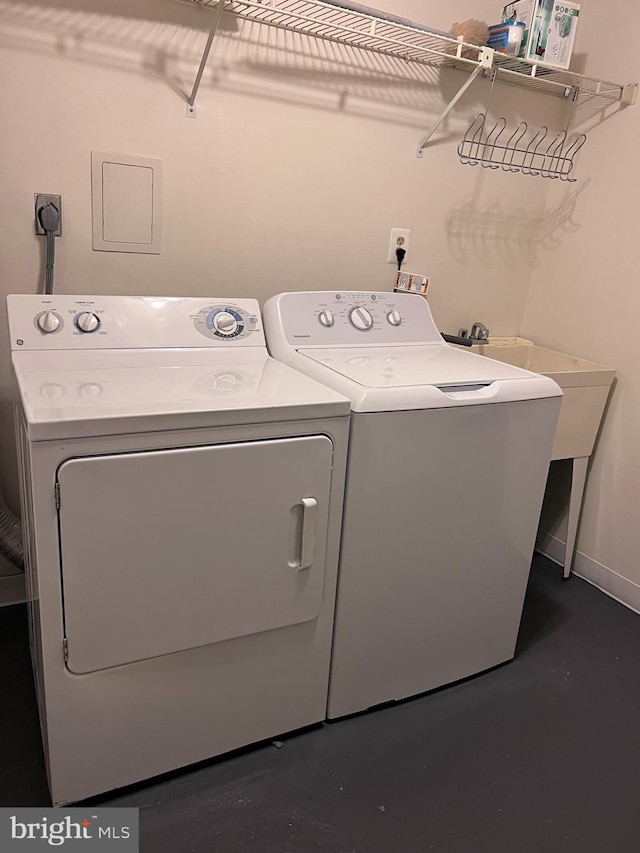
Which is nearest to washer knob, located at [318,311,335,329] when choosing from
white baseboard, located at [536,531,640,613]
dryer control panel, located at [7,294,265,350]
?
dryer control panel, located at [7,294,265,350]

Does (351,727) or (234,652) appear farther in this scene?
(351,727)

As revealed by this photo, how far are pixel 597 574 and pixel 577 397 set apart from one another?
27.7 inches

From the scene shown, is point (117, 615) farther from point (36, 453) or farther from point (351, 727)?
point (351, 727)

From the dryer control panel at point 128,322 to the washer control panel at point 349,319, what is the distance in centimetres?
8

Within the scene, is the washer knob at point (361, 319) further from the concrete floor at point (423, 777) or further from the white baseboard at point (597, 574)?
the white baseboard at point (597, 574)

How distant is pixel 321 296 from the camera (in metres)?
1.89

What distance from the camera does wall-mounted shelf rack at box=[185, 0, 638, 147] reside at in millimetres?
1752

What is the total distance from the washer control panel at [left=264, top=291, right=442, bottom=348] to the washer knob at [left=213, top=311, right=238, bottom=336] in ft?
0.38

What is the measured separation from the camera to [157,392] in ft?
4.41

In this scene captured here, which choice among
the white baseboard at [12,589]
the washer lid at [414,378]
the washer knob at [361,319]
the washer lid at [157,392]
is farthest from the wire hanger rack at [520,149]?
the white baseboard at [12,589]

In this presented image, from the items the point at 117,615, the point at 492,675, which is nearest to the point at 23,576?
the point at 117,615

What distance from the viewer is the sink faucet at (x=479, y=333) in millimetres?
2436

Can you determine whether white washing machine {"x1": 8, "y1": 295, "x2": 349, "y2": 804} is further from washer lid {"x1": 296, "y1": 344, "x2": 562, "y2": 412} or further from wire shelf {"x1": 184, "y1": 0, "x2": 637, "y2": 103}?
wire shelf {"x1": 184, "y1": 0, "x2": 637, "y2": 103}

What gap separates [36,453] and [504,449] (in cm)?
113
